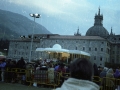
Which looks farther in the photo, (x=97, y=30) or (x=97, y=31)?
(x=97, y=30)

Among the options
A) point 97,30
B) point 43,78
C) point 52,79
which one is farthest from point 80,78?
point 97,30

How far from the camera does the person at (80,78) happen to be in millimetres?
1870

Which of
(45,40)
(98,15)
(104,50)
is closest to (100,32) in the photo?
(98,15)

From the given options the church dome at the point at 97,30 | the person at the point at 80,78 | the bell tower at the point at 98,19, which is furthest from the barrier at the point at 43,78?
the bell tower at the point at 98,19

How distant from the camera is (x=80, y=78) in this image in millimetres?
1945

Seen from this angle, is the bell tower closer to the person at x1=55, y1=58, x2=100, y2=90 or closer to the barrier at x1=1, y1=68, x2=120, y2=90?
the barrier at x1=1, y1=68, x2=120, y2=90

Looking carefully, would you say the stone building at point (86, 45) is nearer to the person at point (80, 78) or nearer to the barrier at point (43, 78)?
the barrier at point (43, 78)

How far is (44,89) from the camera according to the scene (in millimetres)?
10812

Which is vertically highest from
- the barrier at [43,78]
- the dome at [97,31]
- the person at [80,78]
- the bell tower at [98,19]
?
the bell tower at [98,19]

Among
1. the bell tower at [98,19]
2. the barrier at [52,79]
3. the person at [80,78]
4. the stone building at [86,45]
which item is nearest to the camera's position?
the person at [80,78]

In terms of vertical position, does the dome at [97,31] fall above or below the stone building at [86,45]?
above

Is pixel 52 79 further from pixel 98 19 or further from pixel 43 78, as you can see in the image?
pixel 98 19

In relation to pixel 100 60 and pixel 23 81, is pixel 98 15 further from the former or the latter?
pixel 23 81

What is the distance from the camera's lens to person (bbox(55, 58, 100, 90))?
1.87 meters
